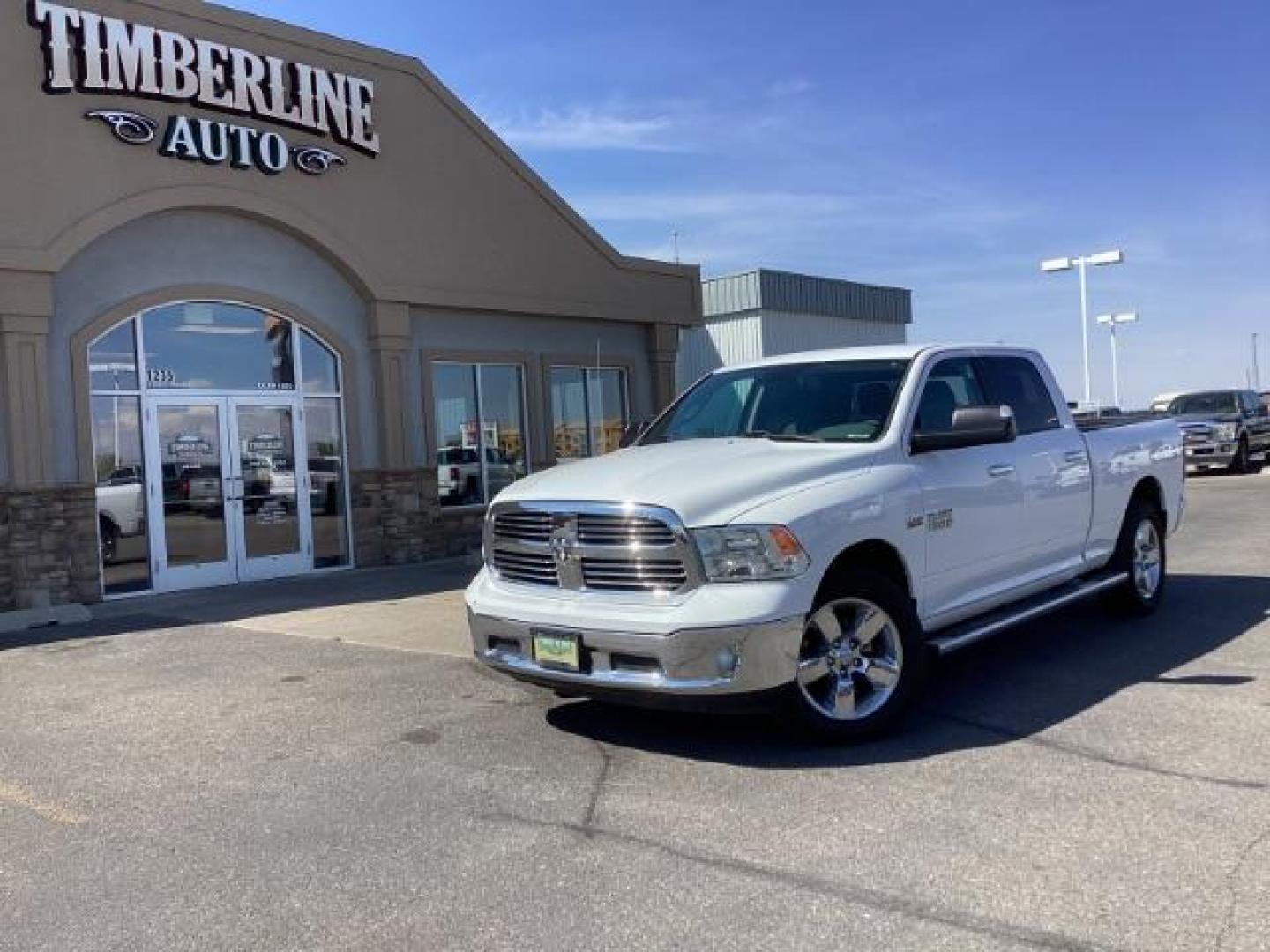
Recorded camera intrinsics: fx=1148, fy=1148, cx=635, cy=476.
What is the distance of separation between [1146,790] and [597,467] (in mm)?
3014

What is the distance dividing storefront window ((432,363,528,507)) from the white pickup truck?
8.74 m

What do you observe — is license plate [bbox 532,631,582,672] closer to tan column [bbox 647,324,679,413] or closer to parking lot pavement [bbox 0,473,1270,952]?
parking lot pavement [bbox 0,473,1270,952]

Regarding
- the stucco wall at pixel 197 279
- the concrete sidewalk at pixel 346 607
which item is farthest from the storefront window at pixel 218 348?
the concrete sidewalk at pixel 346 607

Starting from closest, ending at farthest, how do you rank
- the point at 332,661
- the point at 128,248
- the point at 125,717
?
1. the point at 125,717
2. the point at 332,661
3. the point at 128,248

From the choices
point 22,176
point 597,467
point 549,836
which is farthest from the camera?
point 22,176

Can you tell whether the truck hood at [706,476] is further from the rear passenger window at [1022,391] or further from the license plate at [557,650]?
the rear passenger window at [1022,391]

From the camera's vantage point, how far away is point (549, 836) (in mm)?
4461

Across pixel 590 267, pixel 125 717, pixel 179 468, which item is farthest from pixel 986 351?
pixel 590 267

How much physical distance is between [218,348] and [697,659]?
1007 cm

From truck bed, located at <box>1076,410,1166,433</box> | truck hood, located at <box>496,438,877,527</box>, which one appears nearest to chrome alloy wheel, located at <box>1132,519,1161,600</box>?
truck bed, located at <box>1076,410,1166,433</box>

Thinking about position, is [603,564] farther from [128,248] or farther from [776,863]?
[128,248]

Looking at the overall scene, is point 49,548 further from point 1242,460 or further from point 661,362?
point 1242,460

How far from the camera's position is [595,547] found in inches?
214

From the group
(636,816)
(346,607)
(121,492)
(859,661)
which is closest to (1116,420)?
(859,661)
